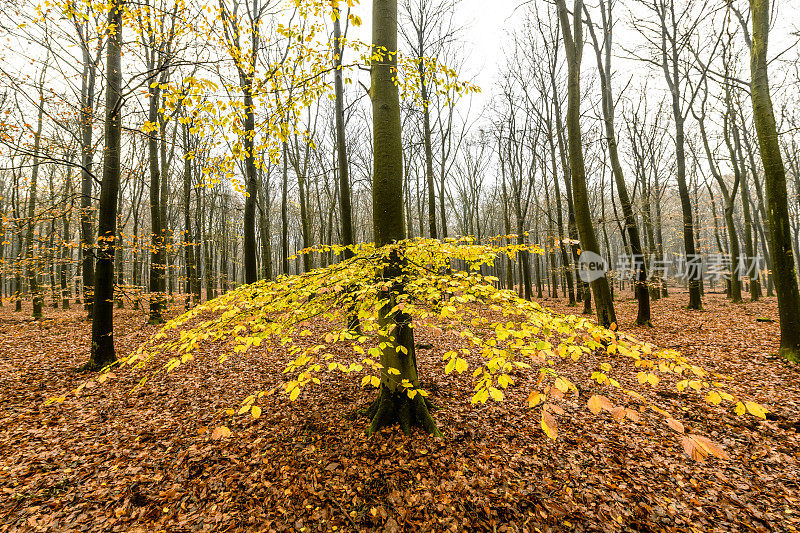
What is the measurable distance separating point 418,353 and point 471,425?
11.1 feet

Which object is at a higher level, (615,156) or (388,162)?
(615,156)

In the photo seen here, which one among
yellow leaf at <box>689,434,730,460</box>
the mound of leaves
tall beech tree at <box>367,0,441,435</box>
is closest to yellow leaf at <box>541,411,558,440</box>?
the mound of leaves

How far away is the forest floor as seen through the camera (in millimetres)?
3184

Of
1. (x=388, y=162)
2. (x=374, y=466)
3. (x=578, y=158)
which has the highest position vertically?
(x=578, y=158)

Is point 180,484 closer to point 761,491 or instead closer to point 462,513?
point 462,513

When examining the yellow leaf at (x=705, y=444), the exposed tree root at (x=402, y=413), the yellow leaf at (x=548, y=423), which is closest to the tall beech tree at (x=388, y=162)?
the exposed tree root at (x=402, y=413)

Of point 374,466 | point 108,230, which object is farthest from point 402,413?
point 108,230

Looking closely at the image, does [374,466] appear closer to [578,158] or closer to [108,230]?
[108,230]

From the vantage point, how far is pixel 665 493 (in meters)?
3.41

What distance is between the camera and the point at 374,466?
387 centimetres

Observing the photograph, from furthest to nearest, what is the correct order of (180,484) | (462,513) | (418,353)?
(418,353)
(180,484)
(462,513)

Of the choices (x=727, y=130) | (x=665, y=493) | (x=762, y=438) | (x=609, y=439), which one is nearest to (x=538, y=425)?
(x=609, y=439)

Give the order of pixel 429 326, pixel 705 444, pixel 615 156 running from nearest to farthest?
1. pixel 705 444
2. pixel 429 326
3. pixel 615 156

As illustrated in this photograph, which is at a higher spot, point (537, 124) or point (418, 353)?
point (537, 124)
